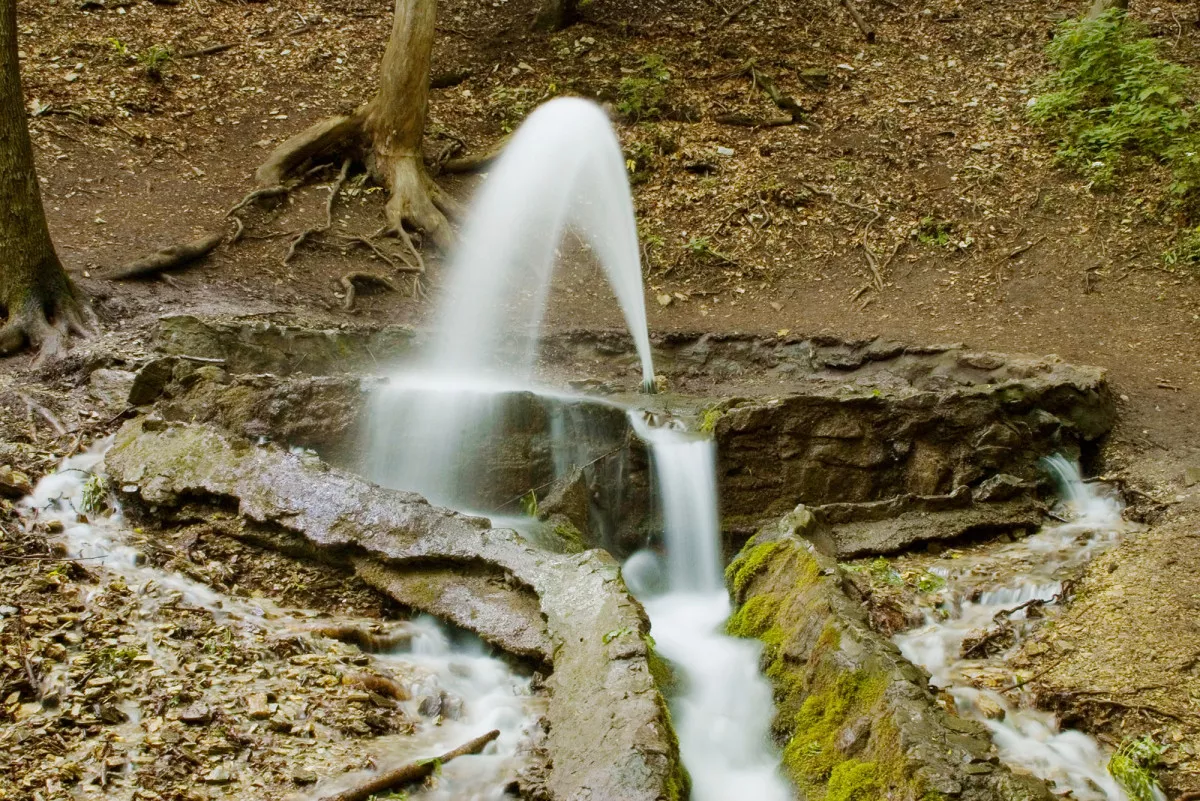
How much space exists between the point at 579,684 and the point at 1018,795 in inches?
70.9

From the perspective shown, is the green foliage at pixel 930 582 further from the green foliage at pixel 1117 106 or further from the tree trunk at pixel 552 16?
the tree trunk at pixel 552 16

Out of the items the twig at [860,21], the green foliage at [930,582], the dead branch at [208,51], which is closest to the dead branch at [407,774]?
the green foliage at [930,582]

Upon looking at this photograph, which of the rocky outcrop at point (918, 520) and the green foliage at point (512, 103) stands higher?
the green foliage at point (512, 103)

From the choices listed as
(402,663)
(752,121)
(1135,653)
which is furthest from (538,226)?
(1135,653)

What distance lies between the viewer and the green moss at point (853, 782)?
345 centimetres

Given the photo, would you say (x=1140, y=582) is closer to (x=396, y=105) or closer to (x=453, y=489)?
(x=453, y=489)

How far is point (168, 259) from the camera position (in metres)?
9.23

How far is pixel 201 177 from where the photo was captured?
11125 millimetres

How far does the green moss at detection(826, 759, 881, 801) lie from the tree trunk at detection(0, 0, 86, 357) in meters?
6.82

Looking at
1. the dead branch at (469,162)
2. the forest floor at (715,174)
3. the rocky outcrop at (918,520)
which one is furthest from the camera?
the dead branch at (469,162)

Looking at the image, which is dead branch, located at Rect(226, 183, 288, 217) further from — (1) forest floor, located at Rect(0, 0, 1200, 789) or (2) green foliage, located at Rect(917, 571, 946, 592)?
(2) green foliage, located at Rect(917, 571, 946, 592)

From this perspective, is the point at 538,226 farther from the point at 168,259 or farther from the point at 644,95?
the point at 168,259

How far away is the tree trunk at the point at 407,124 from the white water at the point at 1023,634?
24.0ft

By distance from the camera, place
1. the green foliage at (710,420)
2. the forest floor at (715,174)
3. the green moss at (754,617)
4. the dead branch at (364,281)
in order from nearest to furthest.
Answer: the green moss at (754,617), the green foliage at (710,420), the forest floor at (715,174), the dead branch at (364,281)
